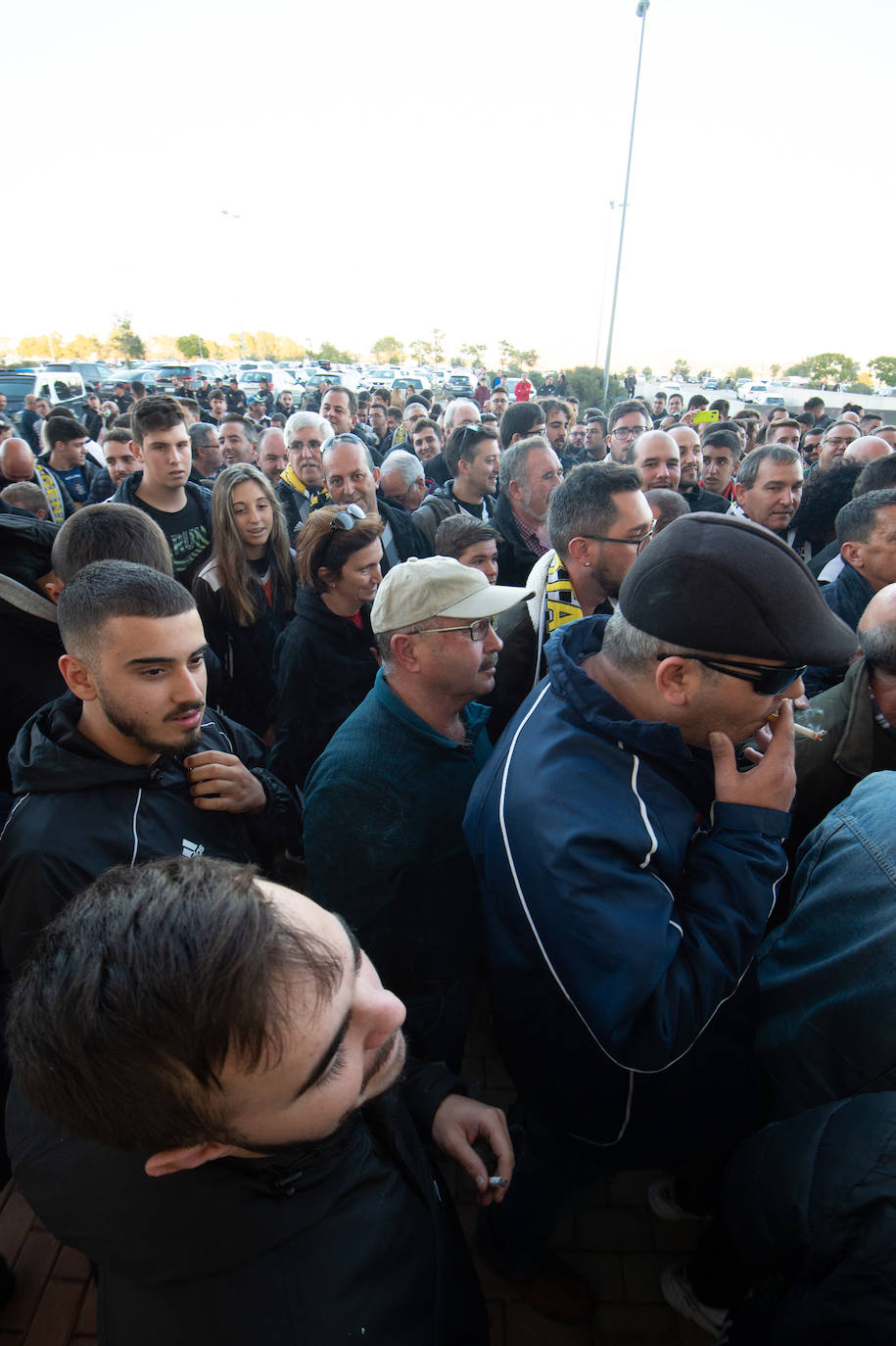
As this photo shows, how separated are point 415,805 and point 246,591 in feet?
8.23

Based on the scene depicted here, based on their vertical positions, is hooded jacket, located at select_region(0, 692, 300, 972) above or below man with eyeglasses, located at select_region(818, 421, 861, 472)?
below

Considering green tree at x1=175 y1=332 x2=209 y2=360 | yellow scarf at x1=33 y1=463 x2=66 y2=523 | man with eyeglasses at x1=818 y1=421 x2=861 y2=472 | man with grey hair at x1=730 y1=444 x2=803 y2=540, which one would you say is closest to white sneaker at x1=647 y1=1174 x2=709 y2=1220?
man with grey hair at x1=730 y1=444 x2=803 y2=540

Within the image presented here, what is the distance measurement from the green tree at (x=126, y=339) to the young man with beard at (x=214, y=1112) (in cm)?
6249

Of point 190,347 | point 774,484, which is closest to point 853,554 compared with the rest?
point 774,484

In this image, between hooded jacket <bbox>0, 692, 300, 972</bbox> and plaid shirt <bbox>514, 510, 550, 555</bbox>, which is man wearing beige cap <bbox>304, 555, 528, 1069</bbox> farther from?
plaid shirt <bbox>514, 510, 550, 555</bbox>

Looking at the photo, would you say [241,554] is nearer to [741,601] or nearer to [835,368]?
[741,601]

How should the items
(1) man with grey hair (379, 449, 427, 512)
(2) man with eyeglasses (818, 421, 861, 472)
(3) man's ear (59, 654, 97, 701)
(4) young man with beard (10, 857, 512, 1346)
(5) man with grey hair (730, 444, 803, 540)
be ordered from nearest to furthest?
1. (4) young man with beard (10, 857, 512, 1346)
2. (3) man's ear (59, 654, 97, 701)
3. (5) man with grey hair (730, 444, 803, 540)
4. (1) man with grey hair (379, 449, 427, 512)
5. (2) man with eyeglasses (818, 421, 861, 472)

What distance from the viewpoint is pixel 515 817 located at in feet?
5.14

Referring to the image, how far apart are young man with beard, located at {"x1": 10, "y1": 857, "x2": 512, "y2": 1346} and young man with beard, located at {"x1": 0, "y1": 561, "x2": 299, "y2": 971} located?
28.4 inches

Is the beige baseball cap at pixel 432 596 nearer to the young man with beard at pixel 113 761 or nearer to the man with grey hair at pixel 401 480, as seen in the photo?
the young man with beard at pixel 113 761

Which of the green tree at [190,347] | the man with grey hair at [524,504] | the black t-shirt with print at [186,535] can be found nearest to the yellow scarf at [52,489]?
the black t-shirt with print at [186,535]

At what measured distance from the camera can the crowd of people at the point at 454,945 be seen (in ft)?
3.06

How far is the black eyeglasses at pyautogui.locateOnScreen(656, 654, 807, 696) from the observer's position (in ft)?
4.84

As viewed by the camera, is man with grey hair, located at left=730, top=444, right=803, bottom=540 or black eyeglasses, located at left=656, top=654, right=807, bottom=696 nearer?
black eyeglasses, located at left=656, top=654, right=807, bottom=696
